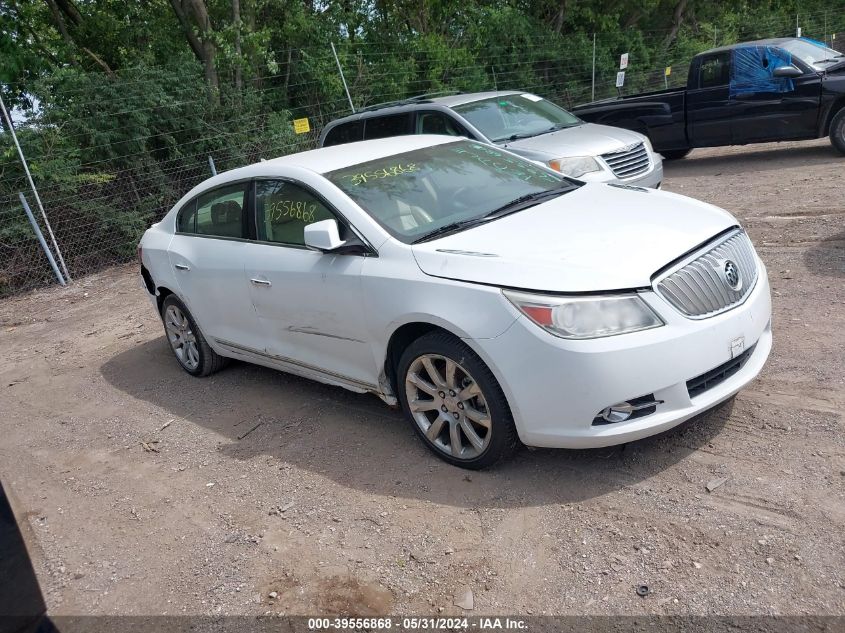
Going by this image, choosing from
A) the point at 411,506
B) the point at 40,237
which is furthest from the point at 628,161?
the point at 40,237

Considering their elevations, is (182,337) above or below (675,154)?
above

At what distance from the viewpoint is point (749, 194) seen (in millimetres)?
9750

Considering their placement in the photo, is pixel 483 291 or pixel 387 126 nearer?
pixel 483 291

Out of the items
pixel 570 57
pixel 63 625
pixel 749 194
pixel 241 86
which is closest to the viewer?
pixel 63 625

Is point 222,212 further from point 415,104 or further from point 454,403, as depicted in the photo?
point 415,104

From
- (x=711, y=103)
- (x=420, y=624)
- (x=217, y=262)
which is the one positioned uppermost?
(x=217, y=262)

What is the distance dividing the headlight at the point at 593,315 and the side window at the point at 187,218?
340cm

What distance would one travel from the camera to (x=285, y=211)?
514 centimetres

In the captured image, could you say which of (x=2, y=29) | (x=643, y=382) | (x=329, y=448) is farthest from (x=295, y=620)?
(x=2, y=29)

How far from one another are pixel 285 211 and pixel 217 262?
2.62ft

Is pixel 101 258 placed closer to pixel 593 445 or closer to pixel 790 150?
pixel 593 445

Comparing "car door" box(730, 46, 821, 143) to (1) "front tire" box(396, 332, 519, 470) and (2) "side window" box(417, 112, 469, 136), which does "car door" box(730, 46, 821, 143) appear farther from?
(1) "front tire" box(396, 332, 519, 470)

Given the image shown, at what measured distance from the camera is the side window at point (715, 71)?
11977mm

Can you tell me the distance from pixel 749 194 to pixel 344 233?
6840mm
